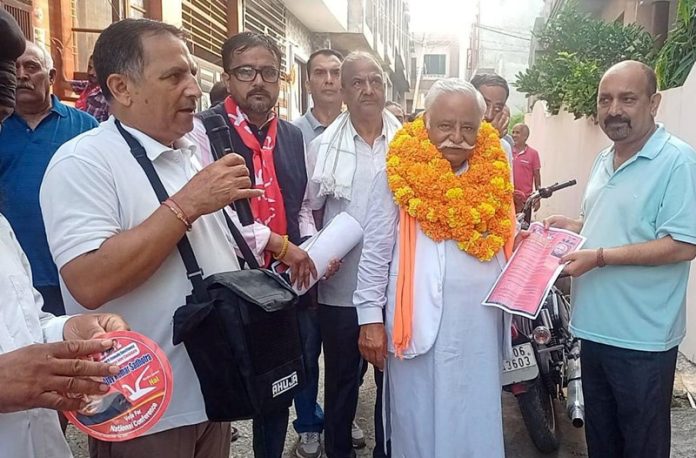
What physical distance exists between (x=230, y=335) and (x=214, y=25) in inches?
281

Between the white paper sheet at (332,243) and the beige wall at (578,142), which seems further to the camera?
the beige wall at (578,142)

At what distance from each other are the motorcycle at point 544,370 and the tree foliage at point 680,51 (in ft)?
8.91

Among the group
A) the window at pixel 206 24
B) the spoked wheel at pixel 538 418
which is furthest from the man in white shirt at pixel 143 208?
the window at pixel 206 24

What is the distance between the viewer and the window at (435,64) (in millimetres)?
53378

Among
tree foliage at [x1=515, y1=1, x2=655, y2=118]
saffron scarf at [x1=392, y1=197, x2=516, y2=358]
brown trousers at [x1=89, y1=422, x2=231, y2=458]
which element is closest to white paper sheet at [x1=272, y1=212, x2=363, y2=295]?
saffron scarf at [x1=392, y1=197, x2=516, y2=358]

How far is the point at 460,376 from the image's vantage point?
93.7 inches

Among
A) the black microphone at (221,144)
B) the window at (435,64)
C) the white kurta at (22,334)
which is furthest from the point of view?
the window at (435,64)

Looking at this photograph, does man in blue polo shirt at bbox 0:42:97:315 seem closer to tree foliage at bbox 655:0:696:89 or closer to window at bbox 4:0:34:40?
window at bbox 4:0:34:40

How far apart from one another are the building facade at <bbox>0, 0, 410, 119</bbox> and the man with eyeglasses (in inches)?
67.6

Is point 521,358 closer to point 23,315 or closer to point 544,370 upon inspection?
point 544,370

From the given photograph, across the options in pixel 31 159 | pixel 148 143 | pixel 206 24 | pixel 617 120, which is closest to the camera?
pixel 148 143

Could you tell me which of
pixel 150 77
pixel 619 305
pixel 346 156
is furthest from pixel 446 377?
pixel 150 77

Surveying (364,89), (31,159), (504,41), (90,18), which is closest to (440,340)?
(364,89)

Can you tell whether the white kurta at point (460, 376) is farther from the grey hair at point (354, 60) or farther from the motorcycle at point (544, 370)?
the grey hair at point (354, 60)
